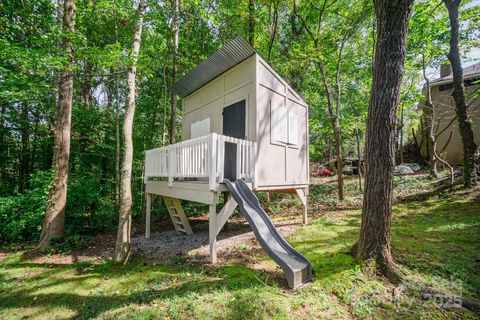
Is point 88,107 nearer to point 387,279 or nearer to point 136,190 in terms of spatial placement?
point 136,190

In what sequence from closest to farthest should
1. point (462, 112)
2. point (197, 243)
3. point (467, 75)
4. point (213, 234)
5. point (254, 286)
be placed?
1. point (254, 286)
2. point (213, 234)
3. point (197, 243)
4. point (462, 112)
5. point (467, 75)

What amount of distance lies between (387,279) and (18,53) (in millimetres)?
7868

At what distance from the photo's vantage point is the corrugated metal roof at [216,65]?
522 centimetres

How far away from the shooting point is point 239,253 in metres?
4.56

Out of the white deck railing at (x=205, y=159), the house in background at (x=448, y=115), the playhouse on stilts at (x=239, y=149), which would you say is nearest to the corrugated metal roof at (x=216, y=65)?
the playhouse on stilts at (x=239, y=149)

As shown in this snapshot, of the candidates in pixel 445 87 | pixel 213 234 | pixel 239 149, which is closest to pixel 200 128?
pixel 239 149

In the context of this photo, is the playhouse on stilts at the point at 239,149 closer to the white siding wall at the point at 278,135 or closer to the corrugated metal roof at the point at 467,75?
the white siding wall at the point at 278,135

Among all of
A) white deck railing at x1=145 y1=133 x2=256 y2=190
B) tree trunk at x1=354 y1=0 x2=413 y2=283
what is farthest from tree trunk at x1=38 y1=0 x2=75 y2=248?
tree trunk at x1=354 y1=0 x2=413 y2=283

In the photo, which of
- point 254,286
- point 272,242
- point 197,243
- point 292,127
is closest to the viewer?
point 254,286

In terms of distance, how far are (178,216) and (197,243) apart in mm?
1489

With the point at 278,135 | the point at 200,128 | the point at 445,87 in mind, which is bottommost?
the point at 278,135

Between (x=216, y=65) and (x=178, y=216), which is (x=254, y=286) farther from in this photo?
(x=216, y=65)

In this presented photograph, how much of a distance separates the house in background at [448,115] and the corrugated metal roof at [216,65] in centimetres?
1092

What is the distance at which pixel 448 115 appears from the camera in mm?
12695
